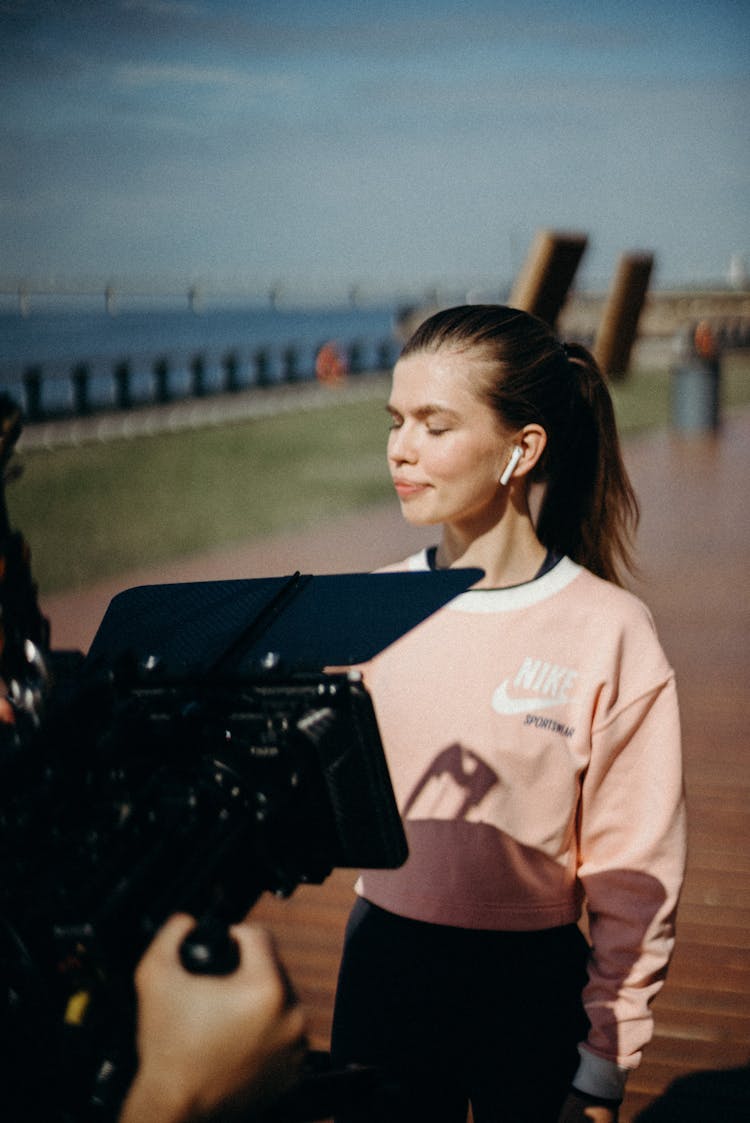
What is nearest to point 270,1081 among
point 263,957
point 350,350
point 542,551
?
point 263,957

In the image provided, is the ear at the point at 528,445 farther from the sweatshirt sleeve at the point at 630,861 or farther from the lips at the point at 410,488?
the sweatshirt sleeve at the point at 630,861

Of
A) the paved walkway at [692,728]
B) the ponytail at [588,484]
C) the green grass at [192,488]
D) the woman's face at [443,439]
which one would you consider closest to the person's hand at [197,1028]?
the woman's face at [443,439]

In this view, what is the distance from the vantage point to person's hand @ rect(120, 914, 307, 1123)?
929 mm

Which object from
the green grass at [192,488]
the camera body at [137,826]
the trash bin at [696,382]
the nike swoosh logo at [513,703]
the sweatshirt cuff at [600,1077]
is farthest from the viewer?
the trash bin at [696,382]

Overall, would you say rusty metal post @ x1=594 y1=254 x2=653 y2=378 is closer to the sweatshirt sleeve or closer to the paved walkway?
the paved walkway

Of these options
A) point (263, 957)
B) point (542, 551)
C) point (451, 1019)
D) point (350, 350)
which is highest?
point (263, 957)

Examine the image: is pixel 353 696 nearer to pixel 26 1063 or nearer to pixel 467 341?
pixel 26 1063

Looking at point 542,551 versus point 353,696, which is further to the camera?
point 542,551

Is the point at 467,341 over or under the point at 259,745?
over

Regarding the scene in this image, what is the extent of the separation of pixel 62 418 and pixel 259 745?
76.7 ft

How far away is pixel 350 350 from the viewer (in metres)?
39.3

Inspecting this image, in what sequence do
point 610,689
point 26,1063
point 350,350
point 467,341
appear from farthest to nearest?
1. point 350,350
2. point 467,341
3. point 610,689
4. point 26,1063

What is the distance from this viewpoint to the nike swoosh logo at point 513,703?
1.89 m

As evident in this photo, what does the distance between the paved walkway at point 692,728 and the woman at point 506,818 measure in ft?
3.03
